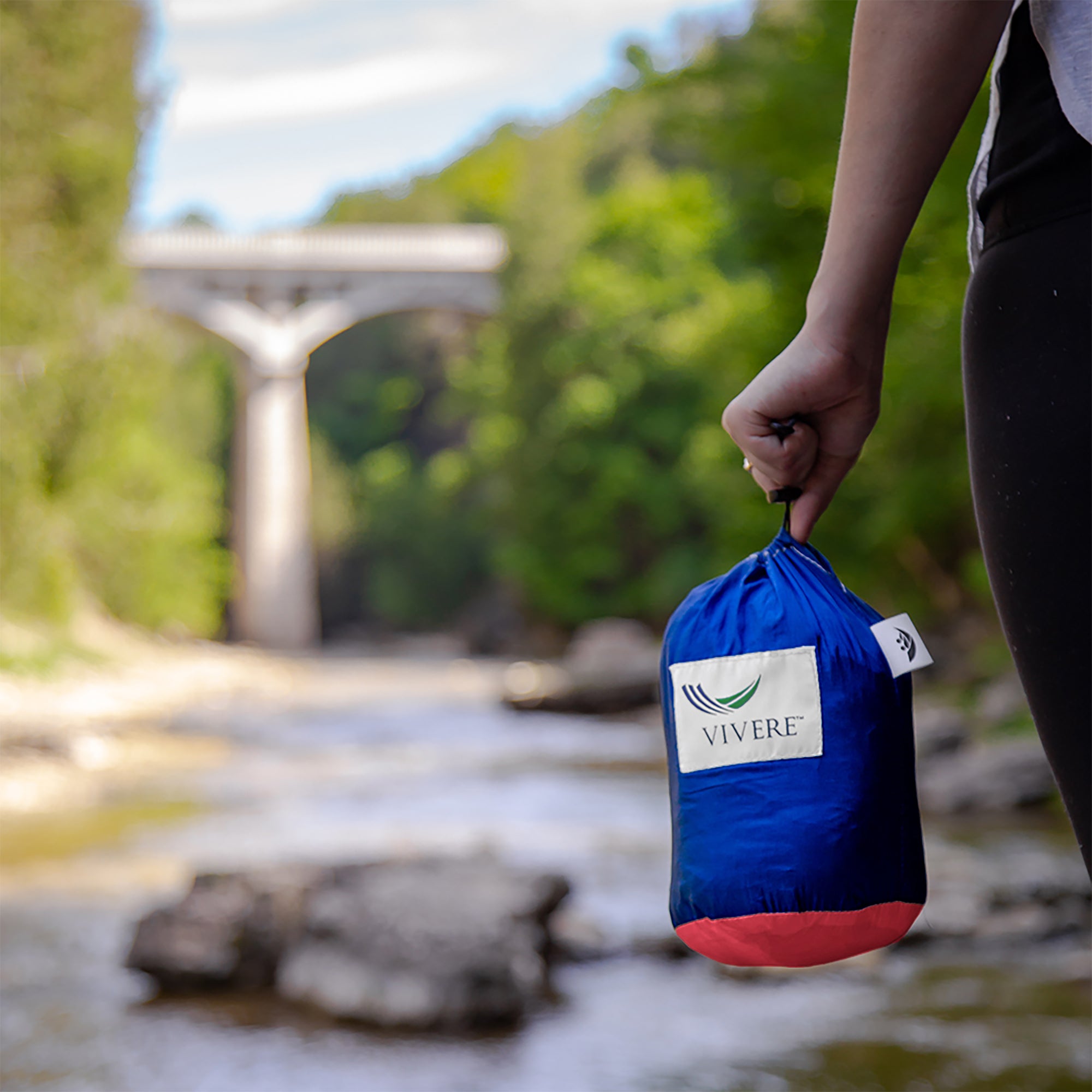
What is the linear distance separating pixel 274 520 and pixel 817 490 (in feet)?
103

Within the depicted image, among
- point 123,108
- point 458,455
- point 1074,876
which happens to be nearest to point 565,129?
point 458,455

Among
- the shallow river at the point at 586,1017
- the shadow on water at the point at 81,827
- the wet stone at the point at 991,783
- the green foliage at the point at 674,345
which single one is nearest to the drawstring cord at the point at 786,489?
the shallow river at the point at 586,1017

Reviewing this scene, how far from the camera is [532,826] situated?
7.91m

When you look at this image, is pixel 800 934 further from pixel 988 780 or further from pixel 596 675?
pixel 596 675

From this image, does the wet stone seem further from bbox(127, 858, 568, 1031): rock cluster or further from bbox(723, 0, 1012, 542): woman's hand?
bbox(723, 0, 1012, 542): woman's hand

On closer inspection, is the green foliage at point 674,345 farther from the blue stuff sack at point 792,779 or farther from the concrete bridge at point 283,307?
the blue stuff sack at point 792,779

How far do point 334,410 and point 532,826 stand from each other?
112ft

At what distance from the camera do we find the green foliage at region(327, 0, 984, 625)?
8312 mm

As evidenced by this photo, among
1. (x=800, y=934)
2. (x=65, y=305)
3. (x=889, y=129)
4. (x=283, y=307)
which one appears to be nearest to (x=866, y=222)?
(x=889, y=129)

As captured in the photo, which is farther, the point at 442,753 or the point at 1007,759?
the point at 442,753

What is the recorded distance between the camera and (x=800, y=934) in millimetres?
988

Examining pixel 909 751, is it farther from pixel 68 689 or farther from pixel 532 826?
pixel 68 689

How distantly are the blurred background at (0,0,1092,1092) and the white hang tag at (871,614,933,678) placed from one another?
283cm

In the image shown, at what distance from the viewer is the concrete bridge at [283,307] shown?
31312 millimetres
